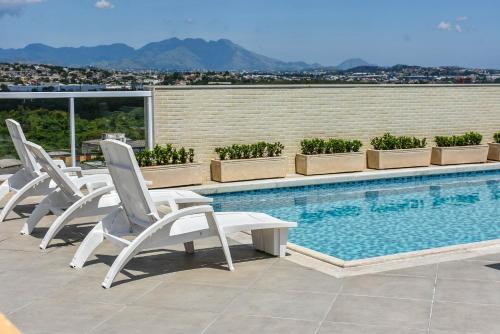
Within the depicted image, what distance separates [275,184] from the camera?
14148 millimetres

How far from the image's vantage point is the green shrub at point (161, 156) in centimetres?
1347

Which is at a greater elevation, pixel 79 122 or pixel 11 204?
pixel 79 122

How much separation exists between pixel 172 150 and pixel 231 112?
5.66 feet

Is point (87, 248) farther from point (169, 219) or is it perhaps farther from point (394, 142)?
point (394, 142)

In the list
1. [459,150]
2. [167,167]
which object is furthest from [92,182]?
[459,150]

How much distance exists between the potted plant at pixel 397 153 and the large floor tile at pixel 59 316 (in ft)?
37.1

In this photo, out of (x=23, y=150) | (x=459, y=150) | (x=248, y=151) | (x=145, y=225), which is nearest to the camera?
(x=145, y=225)

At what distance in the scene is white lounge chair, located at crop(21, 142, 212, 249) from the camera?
7531mm

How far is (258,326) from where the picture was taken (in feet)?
16.7

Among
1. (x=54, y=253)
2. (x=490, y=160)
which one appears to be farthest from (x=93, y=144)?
(x=490, y=160)

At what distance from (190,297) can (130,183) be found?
1.34 metres

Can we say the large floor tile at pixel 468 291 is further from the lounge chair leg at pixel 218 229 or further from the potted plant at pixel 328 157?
the potted plant at pixel 328 157

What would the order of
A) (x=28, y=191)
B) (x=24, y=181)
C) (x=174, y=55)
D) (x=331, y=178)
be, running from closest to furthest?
(x=28, y=191), (x=24, y=181), (x=331, y=178), (x=174, y=55)

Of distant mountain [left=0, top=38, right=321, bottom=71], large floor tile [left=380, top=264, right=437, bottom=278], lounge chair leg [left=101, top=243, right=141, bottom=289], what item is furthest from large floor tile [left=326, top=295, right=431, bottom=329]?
distant mountain [left=0, top=38, right=321, bottom=71]
